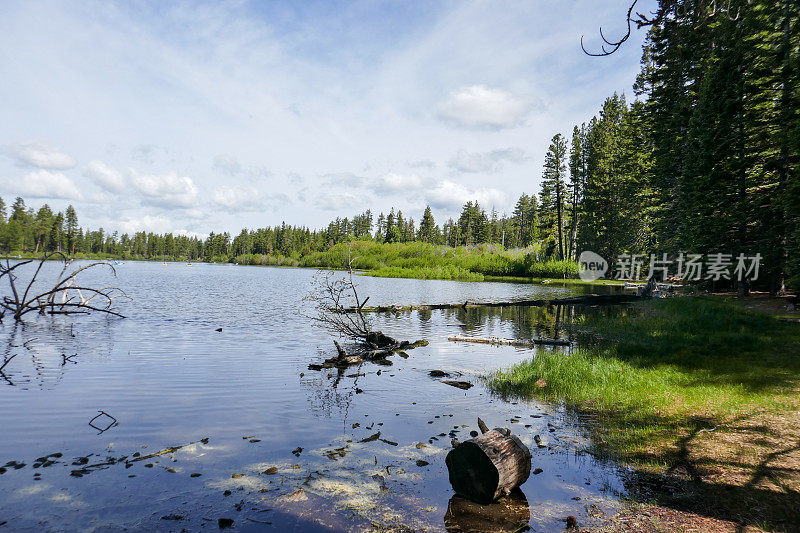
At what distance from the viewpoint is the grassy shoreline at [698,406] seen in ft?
21.8

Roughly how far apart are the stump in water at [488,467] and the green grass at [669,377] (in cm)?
Result: 302

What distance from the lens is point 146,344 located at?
1884 centimetres

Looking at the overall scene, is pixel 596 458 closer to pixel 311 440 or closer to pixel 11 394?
pixel 311 440

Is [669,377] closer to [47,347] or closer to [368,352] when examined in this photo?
[368,352]

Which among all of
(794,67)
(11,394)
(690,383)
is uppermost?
(794,67)

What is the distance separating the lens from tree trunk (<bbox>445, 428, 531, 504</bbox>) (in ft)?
21.0

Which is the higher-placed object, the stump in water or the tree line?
the tree line

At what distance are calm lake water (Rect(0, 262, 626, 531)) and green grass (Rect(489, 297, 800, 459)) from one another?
1.28 meters

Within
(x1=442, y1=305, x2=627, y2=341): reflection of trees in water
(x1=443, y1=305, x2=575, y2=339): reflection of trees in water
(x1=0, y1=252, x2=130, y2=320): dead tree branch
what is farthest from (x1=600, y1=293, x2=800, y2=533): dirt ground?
(x1=0, y1=252, x2=130, y2=320): dead tree branch

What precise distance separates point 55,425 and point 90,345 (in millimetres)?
10623

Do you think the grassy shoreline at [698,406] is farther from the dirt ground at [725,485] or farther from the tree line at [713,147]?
the tree line at [713,147]

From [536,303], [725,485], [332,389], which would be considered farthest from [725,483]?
[536,303]

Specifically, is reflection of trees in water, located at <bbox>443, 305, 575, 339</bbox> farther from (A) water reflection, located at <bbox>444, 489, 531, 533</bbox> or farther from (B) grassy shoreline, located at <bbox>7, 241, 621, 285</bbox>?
(B) grassy shoreline, located at <bbox>7, 241, 621, 285</bbox>

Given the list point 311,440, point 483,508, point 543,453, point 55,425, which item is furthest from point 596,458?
point 55,425
